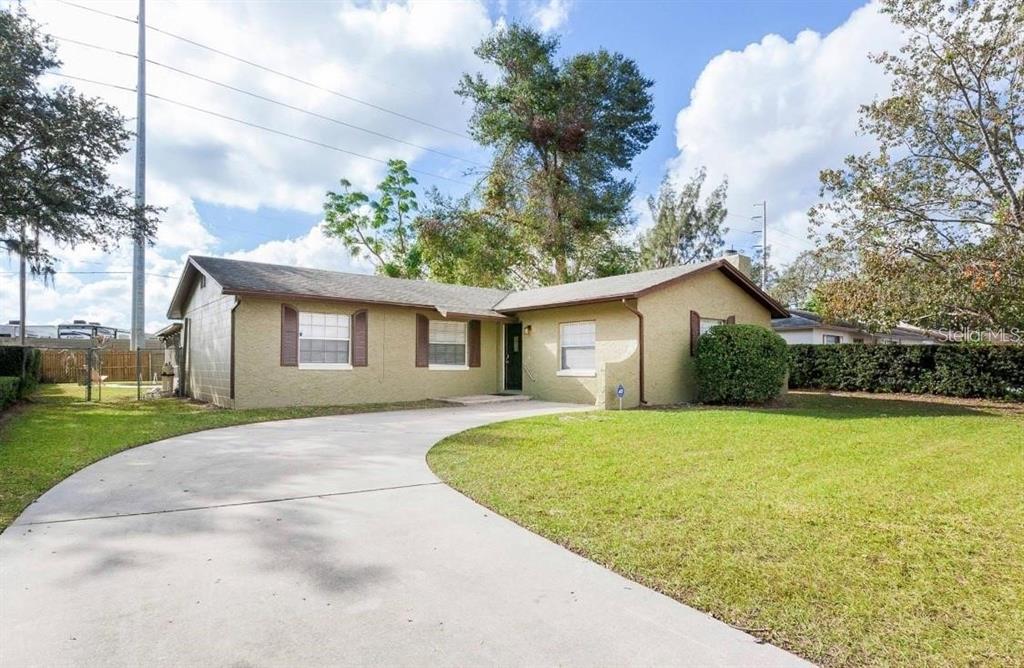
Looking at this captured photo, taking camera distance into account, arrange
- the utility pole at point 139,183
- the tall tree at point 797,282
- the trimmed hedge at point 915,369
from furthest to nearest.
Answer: the tall tree at point 797,282 < the utility pole at point 139,183 < the trimmed hedge at point 915,369

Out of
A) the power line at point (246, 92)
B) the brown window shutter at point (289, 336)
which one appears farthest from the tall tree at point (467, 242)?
the brown window shutter at point (289, 336)

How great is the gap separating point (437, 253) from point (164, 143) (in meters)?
12.5

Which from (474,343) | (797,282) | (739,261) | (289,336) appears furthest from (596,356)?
(797,282)

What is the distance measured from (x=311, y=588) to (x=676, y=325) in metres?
12.1

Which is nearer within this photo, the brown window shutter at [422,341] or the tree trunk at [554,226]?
the brown window shutter at [422,341]

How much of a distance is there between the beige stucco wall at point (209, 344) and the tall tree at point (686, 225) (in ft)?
84.9

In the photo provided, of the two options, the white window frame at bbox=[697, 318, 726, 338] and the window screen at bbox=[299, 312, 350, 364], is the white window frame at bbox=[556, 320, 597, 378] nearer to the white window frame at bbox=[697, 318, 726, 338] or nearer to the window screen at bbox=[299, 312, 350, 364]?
the white window frame at bbox=[697, 318, 726, 338]

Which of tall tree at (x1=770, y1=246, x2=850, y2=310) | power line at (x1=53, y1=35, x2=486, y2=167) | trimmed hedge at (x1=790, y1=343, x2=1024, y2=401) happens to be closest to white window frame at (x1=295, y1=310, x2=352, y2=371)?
power line at (x1=53, y1=35, x2=486, y2=167)

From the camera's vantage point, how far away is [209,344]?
46.2 ft

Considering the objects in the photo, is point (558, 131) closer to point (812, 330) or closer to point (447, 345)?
point (812, 330)

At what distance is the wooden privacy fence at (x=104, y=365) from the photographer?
2394 cm

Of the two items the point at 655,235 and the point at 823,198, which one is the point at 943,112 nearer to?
the point at 823,198

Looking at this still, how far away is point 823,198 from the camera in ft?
49.0

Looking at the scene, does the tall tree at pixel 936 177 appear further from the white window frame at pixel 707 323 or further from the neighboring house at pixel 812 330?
the neighboring house at pixel 812 330
